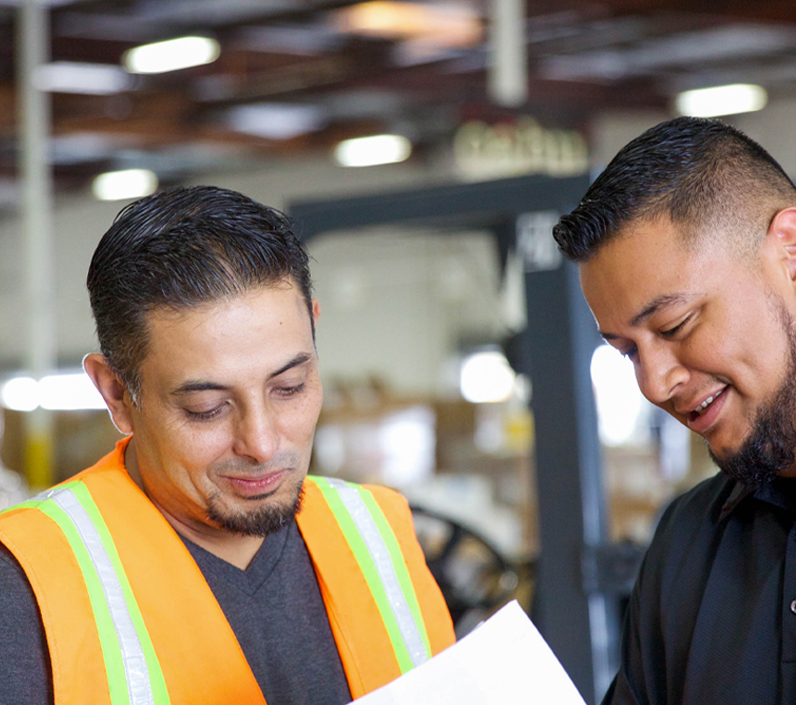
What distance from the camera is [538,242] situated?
334 cm

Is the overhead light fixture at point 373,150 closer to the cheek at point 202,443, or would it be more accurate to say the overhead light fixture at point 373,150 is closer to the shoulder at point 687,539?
the shoulder at point 687,539

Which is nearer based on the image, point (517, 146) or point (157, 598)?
point (157, 598)

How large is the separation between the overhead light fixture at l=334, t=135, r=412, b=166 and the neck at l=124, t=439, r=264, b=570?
11734 mm

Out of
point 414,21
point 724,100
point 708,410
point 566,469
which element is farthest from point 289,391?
point 724,100

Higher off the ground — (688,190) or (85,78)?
(85,78)

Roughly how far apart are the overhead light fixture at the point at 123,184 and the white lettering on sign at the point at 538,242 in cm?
1228

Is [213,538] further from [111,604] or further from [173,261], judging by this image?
[173,261]

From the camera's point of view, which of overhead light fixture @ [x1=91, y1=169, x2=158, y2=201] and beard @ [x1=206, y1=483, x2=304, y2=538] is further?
overhead light fixture @ [x1=91, y1=169, x2=158, y2=201]

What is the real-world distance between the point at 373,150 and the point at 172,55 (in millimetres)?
4805

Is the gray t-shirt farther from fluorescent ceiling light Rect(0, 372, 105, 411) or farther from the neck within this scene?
fluorescent ceiling light Rect(0, 372, 105, 411)

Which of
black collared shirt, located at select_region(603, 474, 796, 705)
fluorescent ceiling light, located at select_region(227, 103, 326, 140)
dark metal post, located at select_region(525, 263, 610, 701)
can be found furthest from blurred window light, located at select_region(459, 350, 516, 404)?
black collared shirt, located at select_region(603, 474, 796, 705)

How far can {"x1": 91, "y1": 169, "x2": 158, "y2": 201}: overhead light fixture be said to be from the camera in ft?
49.6

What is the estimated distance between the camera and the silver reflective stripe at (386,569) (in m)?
1.72

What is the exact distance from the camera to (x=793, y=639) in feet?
4.69
